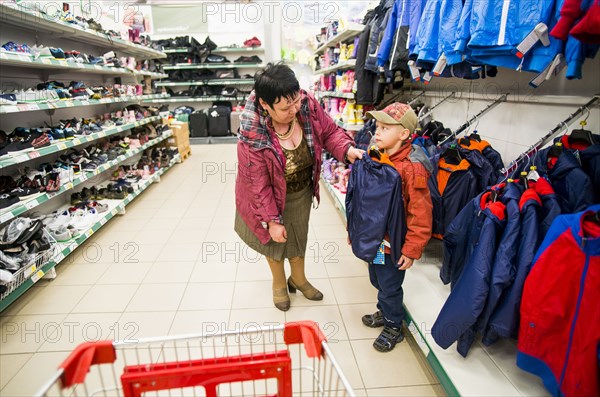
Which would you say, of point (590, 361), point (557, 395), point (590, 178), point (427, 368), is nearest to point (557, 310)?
point (590, 361)

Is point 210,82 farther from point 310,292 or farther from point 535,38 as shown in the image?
point 535,38

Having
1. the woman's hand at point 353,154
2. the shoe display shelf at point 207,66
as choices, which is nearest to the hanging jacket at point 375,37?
the woman's hand at point 353,154

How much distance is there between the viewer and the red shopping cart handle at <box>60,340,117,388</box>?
2.94 feet

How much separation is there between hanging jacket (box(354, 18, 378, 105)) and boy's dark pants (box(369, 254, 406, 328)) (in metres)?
2.39

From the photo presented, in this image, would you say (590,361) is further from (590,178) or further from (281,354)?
(281,354)

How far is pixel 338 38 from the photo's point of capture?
5102 millimetres

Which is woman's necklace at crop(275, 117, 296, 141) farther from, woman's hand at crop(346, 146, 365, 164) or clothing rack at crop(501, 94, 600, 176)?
clothing rack at crop(501, 94, 600, 176)

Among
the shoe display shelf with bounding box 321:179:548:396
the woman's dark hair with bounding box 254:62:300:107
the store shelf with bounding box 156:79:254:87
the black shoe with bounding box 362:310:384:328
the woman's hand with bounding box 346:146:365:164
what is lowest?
the black shoe with bounding box 362:310:384:328

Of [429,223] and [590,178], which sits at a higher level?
[590,178]

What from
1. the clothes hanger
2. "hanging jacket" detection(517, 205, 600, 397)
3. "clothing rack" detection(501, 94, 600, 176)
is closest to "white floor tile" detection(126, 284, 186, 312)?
"hanging jacket" detection(517, 205, 600, 397)

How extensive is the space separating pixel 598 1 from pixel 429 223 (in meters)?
1.04

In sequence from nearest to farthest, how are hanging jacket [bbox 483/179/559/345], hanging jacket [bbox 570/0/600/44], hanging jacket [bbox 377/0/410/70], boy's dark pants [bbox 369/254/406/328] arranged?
1. hanging jacket [bbox 570/0/600/44]
2. hanging jacket [bbox 483/179/559/345]
3. boy's dark pants [bbox 369/254/406/328]
4. hanging jacket [bbox 377/0/410/70]

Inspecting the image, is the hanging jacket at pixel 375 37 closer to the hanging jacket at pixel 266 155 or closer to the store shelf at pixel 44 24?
the hanging jacket at pixel 266 155

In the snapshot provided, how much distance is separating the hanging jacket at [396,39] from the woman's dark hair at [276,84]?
1766mm
